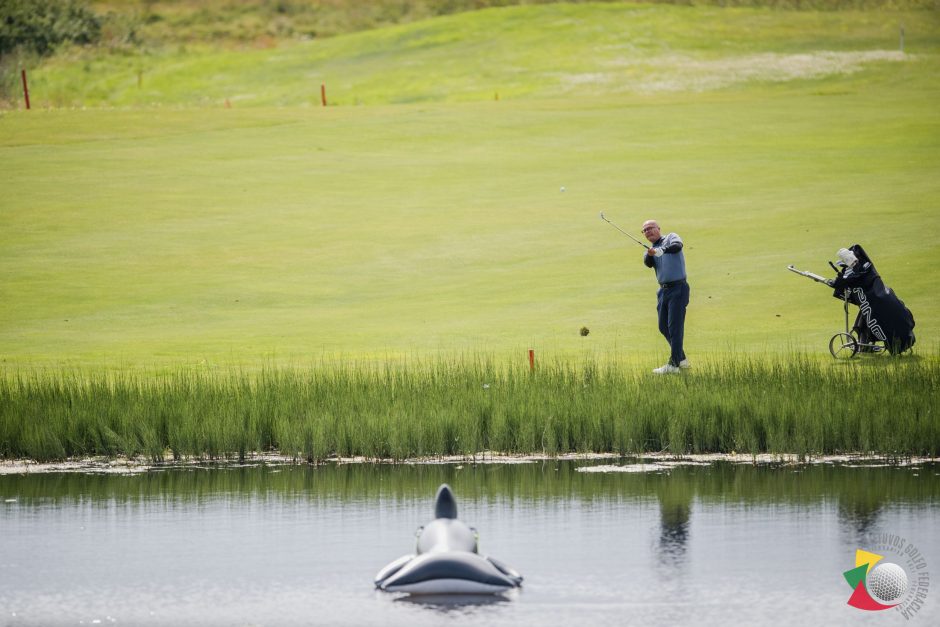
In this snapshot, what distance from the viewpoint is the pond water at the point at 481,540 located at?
929 centimetres

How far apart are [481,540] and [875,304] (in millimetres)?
9677

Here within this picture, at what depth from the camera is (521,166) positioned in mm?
37094

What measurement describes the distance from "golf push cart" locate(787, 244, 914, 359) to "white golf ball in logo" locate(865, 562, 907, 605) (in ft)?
30.3

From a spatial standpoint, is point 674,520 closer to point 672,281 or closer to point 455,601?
point 455,601

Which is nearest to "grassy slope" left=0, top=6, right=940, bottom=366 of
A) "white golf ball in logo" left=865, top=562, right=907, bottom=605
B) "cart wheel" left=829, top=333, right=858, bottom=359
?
"cart wheel" left=829, top=333, right=858, bottom=359

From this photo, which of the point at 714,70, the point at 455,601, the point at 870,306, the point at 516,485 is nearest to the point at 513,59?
the point at 714,70

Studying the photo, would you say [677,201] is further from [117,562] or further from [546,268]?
[117,562]

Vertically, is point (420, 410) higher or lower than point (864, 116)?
lower

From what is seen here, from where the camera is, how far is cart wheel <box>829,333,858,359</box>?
19.1m

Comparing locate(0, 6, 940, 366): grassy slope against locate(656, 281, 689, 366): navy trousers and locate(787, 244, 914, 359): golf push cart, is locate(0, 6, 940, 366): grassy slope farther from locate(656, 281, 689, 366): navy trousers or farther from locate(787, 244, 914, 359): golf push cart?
locate(656, 281, 689, 366): navy trousers

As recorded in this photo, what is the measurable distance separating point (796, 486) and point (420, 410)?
3993mm

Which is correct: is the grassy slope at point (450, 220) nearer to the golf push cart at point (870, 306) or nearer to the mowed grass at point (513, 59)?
the golf push cart at point (870, 306)

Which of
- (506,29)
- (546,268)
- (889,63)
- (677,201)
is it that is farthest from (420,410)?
(506,29)

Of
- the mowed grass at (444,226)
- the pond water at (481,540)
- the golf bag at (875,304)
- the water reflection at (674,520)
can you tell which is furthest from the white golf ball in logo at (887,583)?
the mowed grass at (444,226)
